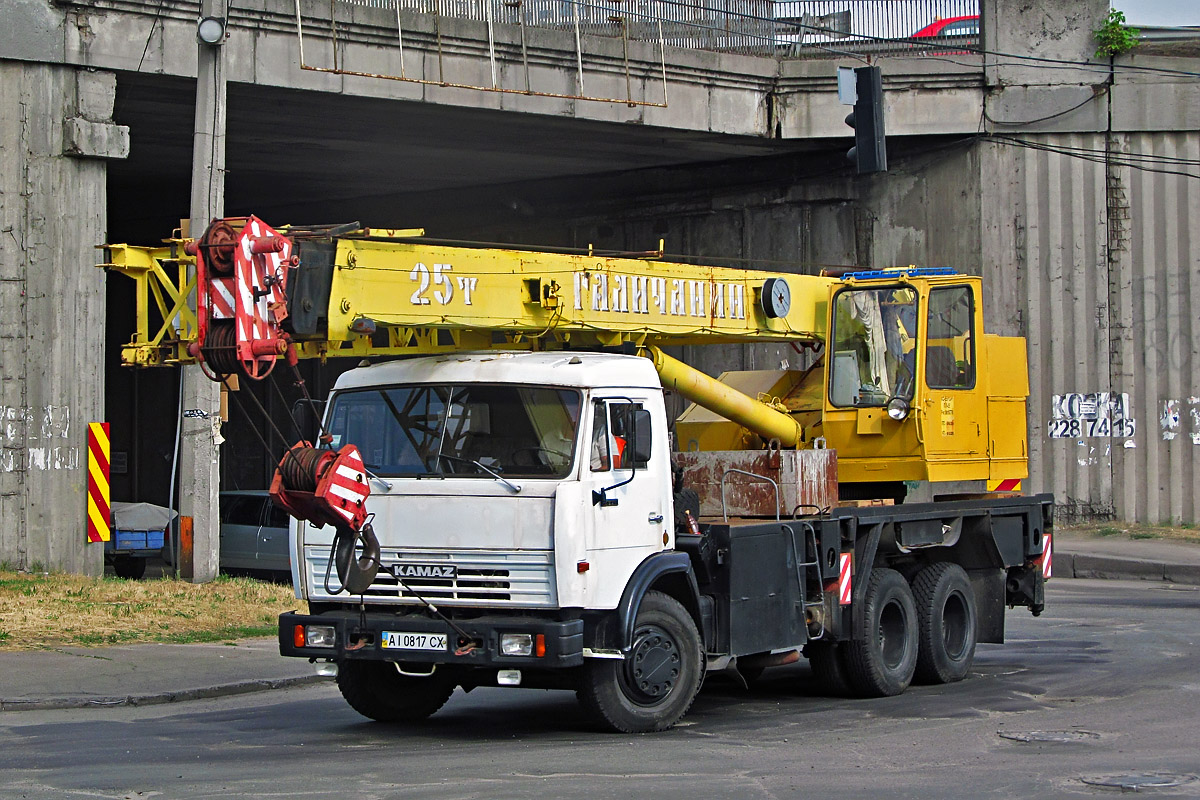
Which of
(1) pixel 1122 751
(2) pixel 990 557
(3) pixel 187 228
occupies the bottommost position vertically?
(1) pixel 1122 751

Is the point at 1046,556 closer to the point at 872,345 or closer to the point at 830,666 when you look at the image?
the point at 872,345

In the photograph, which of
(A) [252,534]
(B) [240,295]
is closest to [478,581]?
(B) [240,295]

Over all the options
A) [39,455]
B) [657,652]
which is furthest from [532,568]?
[39,455]

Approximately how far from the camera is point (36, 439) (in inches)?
710

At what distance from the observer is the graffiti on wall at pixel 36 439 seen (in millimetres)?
17844

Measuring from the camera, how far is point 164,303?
9.48 meters

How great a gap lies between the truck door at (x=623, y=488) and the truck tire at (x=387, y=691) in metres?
1.75

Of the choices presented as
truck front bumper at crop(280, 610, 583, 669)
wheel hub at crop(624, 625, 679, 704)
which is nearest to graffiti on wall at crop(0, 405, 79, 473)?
truck front bumper at crop(280, 610, 583, 669)

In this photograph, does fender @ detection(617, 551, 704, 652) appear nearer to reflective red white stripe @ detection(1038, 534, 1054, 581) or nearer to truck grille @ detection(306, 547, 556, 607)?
truck grille @ detection(306, 547, 556, 607)

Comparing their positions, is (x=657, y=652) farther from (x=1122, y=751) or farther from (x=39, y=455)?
(x=39, y=455)

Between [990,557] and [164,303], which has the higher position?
[164,303]

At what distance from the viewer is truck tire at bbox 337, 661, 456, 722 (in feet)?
34.0

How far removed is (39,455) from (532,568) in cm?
1104

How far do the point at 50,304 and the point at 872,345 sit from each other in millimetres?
10681
